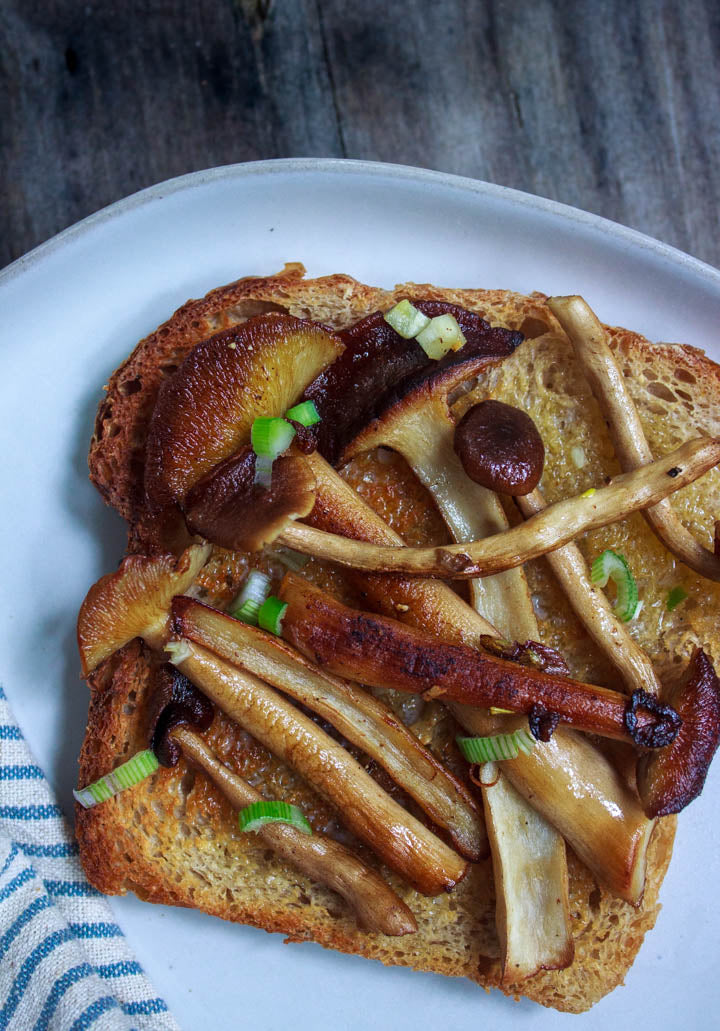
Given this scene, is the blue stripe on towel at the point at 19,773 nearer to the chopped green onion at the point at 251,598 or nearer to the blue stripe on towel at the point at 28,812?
the blue stripe on towel at the point at 28,812

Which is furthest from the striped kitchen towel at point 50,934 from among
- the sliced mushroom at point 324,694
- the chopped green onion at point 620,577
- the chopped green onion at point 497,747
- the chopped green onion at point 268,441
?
the chopped green onion at point 620,577

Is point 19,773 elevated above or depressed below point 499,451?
below

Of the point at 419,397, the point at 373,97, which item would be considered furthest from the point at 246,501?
the point at 373,97

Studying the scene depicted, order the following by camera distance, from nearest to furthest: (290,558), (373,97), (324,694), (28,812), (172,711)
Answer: (324,694) < (172,711) < (290,558) < (28,812) < (373,97)

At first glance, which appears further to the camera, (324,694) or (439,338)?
(439,338)

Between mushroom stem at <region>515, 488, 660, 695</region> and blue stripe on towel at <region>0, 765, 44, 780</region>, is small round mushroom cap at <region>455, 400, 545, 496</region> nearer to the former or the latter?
mushroom stem at <region>515, 488, 660, 695</region>

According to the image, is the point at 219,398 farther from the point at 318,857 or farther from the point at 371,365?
the point at 318,857
